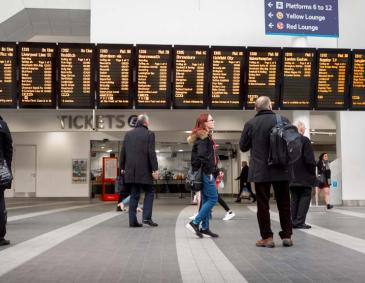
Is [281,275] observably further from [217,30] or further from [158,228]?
[217,30]

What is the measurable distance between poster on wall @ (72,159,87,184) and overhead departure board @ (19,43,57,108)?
10.8 m

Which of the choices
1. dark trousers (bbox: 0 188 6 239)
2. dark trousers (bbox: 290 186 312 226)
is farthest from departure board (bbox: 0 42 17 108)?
dark trousers (bbox: 290 186 312 226)

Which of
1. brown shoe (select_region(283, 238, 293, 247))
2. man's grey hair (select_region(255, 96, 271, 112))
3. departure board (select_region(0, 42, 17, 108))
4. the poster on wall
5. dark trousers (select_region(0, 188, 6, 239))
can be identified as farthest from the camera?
the poster on wall

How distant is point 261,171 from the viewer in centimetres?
642

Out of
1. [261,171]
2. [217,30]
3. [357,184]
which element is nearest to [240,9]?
[217,30]

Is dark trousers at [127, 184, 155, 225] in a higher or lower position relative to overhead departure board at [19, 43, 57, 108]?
lower

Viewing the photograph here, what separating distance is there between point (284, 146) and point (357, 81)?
8.62 m

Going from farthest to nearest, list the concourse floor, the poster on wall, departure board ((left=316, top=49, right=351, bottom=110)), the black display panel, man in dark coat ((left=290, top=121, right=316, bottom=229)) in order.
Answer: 1. the poster on wall
2. departure board ((left=316, top=49, right=351, bottom=110))
3. the black display panel
4. man in dark coat ((left=290, top=121, right=316, bottom=229))
5. the concourse floor

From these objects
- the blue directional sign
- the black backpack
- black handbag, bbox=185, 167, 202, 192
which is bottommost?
black handbag, bbox=185, 167, 202, 192

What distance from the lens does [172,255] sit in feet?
18.7

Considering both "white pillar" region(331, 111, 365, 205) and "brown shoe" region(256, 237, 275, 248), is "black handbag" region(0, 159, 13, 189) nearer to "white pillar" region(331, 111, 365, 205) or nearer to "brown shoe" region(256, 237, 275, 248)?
"brown shoe" region(256, 237, 275, 248)

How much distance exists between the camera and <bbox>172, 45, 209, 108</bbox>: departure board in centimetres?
1363

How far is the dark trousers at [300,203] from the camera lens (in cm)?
876

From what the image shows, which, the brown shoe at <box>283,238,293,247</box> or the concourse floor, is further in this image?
the brown shoe at <box>283,238,293,247</box>
